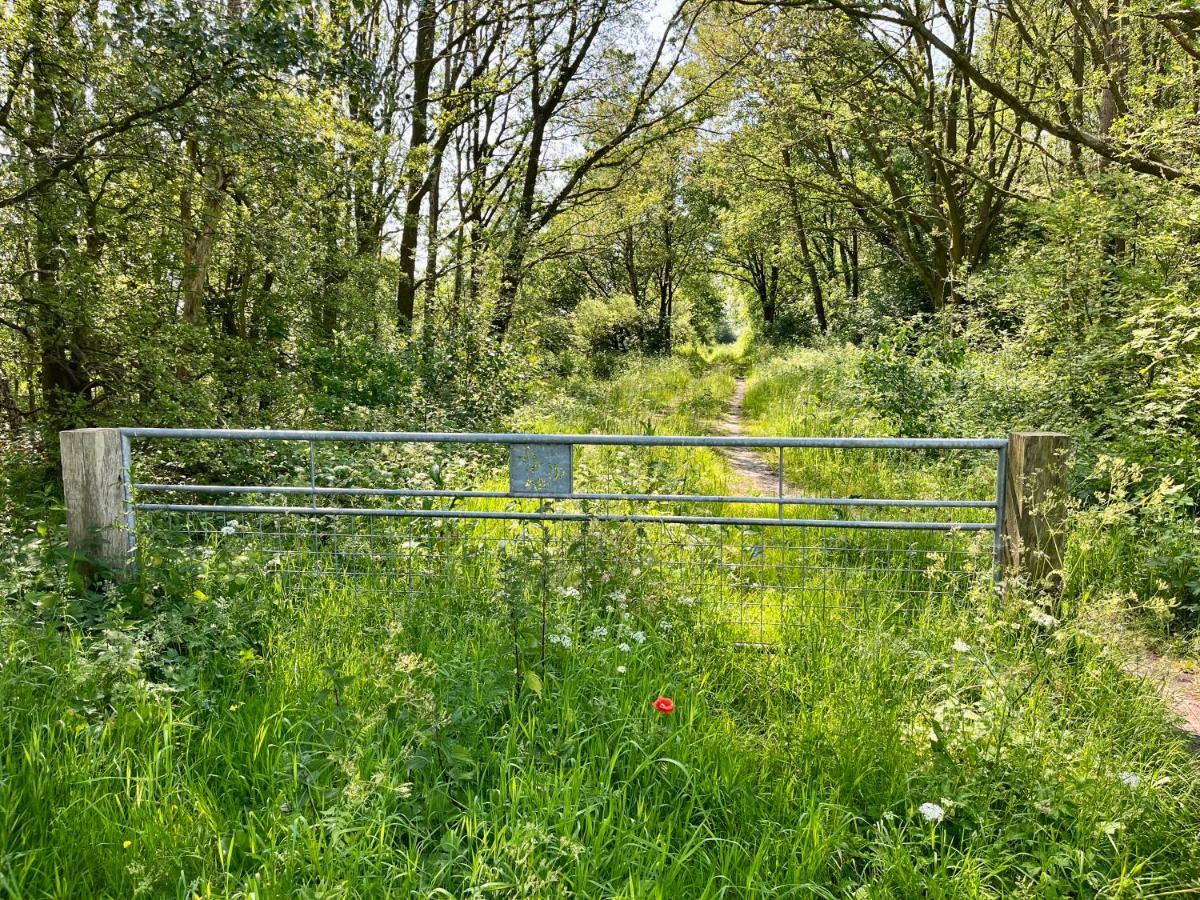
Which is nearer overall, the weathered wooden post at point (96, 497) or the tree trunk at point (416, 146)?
the weathered wooden post at point (96, 497)

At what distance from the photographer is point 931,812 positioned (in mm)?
2131

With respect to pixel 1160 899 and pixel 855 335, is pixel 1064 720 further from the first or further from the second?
pixel 855 335

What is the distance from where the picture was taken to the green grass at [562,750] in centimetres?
199

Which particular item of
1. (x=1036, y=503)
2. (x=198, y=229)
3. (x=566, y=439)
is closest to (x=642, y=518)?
Result: (x=566, y=439)

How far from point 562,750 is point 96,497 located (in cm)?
325

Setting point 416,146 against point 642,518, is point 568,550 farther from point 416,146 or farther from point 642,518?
point 416,146

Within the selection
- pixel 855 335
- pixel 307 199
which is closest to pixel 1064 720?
pixel 307 199

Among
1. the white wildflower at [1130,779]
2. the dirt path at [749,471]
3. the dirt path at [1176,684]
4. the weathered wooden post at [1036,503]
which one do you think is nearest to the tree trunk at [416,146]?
the dirt path at [749,471]

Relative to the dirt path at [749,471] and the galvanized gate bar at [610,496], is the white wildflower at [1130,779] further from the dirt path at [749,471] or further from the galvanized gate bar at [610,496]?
the dirt path at [749,471]

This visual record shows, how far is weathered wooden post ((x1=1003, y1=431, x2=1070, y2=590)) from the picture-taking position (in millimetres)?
3332

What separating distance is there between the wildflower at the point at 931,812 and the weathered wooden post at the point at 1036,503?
1649 mm

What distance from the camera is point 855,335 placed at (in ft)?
79.7

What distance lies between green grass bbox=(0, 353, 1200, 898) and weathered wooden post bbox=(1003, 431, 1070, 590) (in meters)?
0.40

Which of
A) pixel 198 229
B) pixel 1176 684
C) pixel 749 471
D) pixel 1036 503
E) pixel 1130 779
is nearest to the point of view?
pixel 1130 779
